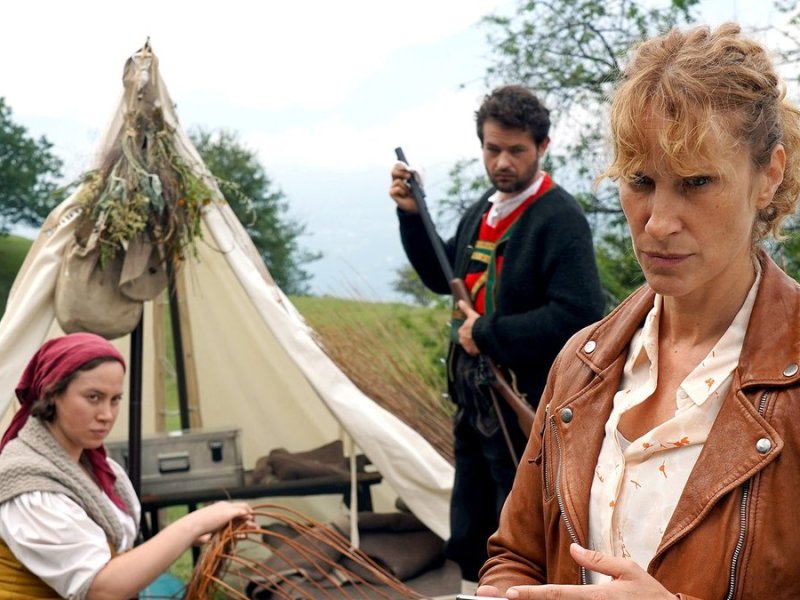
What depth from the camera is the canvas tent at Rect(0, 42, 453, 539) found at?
423 centimetres

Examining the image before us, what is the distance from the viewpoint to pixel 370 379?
5070mm

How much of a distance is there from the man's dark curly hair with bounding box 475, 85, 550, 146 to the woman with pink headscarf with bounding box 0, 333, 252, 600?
5.00 ft

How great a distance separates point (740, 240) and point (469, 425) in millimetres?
2767

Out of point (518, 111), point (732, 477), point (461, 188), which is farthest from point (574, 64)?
point (732, 477)

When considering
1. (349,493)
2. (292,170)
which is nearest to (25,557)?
Result: (349,493)

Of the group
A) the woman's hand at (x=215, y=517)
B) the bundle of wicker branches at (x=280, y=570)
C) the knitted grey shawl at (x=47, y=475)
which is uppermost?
the knitted grey shawl at (x=47, y=475)

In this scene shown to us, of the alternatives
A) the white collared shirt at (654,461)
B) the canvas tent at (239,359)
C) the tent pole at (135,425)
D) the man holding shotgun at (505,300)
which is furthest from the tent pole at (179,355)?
the white collared shirt at (654,461)

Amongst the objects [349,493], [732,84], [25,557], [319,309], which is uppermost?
[732,84]

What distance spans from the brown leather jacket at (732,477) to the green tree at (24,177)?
611 centimetres

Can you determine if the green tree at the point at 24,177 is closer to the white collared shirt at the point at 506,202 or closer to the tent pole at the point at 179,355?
the tent pole at the point at 179,355

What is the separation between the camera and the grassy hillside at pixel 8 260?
699cm

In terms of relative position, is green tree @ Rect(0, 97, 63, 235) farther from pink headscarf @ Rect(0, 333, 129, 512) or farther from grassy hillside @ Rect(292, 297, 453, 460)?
pink headscarf @ Rect(0, 333, 129, 512)

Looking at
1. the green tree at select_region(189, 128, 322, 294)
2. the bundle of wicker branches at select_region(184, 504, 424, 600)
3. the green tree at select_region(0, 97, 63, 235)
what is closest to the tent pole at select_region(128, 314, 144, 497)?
the bundle of wicker branches at select_region(184, 504, 424, 600)

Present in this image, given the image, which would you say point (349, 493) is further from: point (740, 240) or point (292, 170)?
point (292, 170)
